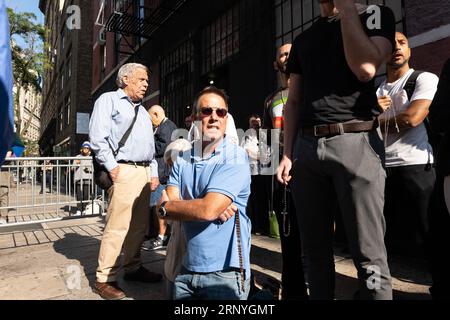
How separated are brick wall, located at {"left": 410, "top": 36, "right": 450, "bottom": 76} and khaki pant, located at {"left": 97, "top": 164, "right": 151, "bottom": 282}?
316cm

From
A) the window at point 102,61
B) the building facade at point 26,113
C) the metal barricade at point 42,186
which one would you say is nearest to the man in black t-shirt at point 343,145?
the metal barricade at point 42,186

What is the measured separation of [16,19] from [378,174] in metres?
21.3

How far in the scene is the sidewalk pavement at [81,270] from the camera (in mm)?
2680

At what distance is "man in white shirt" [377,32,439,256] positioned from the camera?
7.74 ft

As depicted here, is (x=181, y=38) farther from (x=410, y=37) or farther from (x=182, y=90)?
(x=410, y=37)

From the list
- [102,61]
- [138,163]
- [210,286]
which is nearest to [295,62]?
[210,286]

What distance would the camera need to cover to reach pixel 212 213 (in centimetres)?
155

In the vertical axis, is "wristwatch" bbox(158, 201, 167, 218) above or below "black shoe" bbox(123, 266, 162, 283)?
above

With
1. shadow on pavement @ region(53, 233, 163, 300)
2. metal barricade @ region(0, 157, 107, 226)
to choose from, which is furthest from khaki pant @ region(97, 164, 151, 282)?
metal barricade @ region(0, 157, 107, 226)

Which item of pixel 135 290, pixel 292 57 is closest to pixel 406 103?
pixel 292 57

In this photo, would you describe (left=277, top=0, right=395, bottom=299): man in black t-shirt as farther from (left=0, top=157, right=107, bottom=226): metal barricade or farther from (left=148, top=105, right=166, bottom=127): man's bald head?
(left=0, top=157, right=107, bottom=226): metal barricade

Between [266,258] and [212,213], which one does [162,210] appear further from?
[266,258]

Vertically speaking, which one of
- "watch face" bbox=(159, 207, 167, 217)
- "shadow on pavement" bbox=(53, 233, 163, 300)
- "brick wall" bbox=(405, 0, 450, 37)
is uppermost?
"brick wall" bbox=(405, 0, 450, 37)

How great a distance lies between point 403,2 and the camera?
3.58 metres
